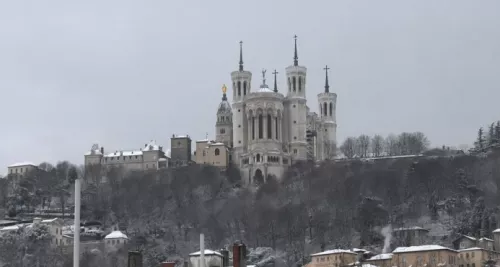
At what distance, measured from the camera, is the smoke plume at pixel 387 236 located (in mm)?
98625

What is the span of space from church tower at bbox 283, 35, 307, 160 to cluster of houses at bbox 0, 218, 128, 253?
80.8ft

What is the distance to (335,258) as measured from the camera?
89500 mm

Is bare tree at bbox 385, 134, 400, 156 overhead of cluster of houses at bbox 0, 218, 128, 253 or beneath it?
overhead

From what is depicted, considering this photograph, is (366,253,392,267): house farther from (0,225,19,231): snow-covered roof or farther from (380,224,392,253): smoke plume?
(0,225,19,231): snow-covered roof

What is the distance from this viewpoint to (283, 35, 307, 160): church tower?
134 m

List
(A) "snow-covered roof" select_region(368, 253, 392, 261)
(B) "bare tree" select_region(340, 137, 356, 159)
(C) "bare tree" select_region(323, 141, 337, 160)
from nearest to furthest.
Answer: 1. (A) "snow-covered roof" select_region(368, 253, 392, 261)
2. (C) "bare tree" select_region(323, 141, 337, 160)
3. (B) "bare tree" select_region(340, 137, 356, 159)

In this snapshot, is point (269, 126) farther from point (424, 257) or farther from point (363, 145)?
point (424, 257)

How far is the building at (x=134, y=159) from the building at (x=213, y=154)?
5.86 m

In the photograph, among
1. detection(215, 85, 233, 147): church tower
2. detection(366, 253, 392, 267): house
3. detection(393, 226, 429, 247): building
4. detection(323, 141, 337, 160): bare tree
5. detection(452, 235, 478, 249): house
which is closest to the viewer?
detection(366, 253, 392, 267): house

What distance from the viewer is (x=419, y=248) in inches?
3462

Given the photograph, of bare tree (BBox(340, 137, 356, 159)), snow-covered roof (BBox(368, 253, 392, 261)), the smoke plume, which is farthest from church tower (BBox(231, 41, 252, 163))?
snow-covered roof (BBox(368, 253, 392, 261))

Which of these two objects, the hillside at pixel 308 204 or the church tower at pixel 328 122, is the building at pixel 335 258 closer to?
the hillside at pixel 308 204

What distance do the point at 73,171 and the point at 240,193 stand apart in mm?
25466

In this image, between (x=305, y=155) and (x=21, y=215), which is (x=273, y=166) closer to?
(x=305, y=155)
